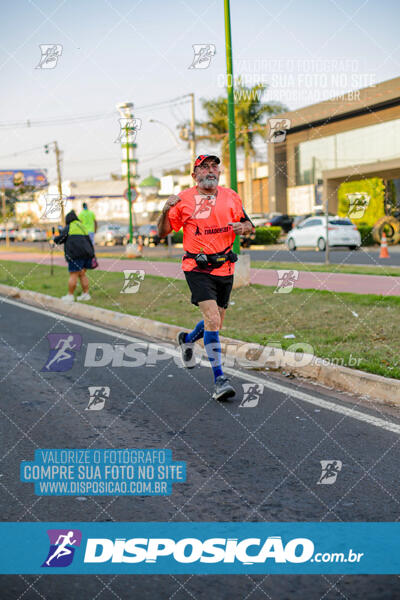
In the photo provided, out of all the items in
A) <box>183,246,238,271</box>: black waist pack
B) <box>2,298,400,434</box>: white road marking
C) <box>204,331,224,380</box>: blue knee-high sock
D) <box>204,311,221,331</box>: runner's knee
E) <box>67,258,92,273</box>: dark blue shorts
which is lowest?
<box>2,298,400,434</box>: white road marking

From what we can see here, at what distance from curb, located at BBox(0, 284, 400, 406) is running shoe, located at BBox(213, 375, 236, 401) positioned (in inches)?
44.7

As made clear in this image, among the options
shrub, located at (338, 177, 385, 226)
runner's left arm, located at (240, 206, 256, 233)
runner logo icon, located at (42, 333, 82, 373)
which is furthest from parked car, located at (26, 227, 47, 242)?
runner's left arm, located at (240, 206, 256, 233)

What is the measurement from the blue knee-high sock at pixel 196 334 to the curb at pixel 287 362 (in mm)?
959

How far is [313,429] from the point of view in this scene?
5.24 m

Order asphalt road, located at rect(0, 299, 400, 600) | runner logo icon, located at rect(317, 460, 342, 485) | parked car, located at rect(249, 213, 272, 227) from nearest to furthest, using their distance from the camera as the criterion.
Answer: asphalt road, located at rect(0, 299, 400, 600)
runner logo icon, located at rect(317, 460, 342, 485)
parked car, located at rect(249, 213, 272, 227)

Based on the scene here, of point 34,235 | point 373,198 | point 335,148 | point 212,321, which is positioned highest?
point 335,148

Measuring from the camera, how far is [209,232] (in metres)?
6.03

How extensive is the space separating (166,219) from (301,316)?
4.55m

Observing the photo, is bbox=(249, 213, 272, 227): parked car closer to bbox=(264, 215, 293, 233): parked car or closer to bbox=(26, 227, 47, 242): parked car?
bbox=(264, 215, 293, 233): parked car

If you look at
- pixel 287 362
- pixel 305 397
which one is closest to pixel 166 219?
pixel 305 397

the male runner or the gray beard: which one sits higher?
the gray beard

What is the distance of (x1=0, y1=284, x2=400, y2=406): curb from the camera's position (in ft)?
20.5

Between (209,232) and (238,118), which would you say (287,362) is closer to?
(209,232)

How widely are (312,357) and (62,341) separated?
12.3ft
